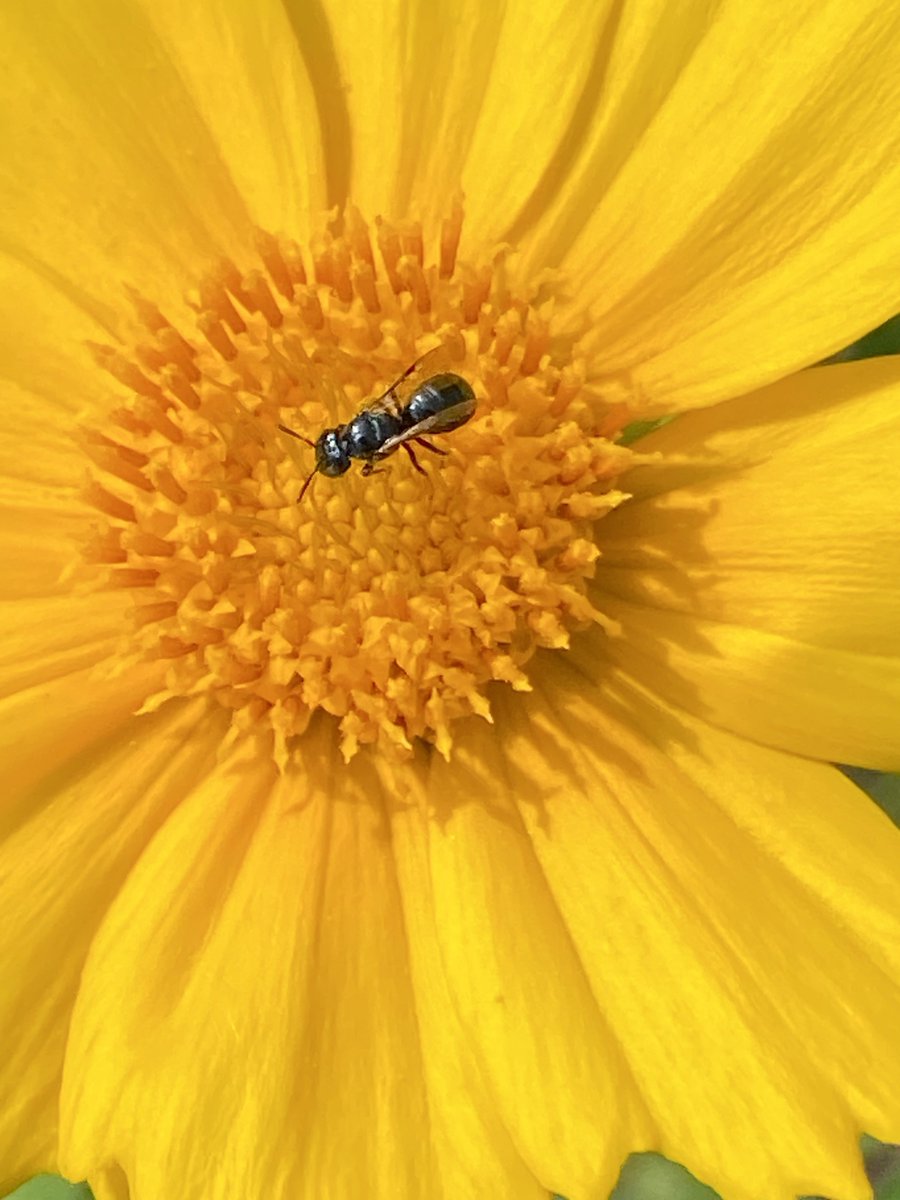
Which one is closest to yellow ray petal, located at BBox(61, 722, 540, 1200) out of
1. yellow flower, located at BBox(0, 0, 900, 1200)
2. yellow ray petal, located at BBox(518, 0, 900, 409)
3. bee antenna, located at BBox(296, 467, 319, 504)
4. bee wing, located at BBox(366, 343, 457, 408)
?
yellow flower, located at BBox(0, 0, 900, 1200)

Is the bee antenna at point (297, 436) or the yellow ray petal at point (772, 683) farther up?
the bee antenna at point (297, 436)

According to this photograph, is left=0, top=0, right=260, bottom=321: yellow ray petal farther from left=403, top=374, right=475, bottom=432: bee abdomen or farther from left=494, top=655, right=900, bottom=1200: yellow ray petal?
left=494, top=655, right=900, bottom=1200: yellow ray petal

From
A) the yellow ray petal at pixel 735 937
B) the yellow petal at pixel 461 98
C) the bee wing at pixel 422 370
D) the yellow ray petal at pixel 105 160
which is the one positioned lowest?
the yellow ray petal at pixel 735 937

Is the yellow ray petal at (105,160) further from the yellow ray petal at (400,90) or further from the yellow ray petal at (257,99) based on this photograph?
the yellow ray petal at (400,90)

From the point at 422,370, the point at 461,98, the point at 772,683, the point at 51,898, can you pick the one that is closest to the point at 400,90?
the point at 461,98

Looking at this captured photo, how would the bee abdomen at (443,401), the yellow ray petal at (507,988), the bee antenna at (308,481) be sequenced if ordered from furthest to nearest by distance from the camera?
the bee antenna at (308,481) < the bee abdomen at (443,401) < the yellow ray petal at (507,988)

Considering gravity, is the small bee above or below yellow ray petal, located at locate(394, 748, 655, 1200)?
above

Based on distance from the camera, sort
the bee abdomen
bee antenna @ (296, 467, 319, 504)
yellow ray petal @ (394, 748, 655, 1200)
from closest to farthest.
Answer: yellow ray petal @ (394, 748, 655, 1200), the bee abdomen, bee antenna @ (296, 467, 319, 504)

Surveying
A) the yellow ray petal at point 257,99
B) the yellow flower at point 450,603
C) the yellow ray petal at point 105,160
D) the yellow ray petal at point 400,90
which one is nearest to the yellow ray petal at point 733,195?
the yellow flower at point 450,603

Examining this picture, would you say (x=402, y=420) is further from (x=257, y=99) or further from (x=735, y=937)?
(x=735, y=937)
